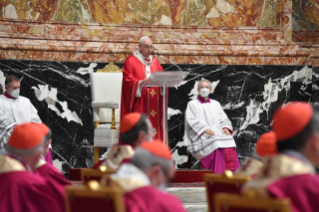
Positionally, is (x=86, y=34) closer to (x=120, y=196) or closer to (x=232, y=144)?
(x=232, y=144)

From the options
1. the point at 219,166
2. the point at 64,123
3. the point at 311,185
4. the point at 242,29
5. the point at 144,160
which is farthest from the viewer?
the point at 242,29

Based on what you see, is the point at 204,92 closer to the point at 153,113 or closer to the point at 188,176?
the point at 153,113

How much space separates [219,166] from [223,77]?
77.3 inches

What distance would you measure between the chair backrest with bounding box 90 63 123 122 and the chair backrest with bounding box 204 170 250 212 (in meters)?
6.20

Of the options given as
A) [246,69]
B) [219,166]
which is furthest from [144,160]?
[246,69]

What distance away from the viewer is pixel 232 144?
9.41 metres

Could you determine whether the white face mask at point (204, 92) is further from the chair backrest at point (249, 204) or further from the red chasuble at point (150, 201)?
the chair backrest at point (249, 204)

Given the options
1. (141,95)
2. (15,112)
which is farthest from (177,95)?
(15,112)

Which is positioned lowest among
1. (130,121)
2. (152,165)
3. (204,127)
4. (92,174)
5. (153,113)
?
(204,127)

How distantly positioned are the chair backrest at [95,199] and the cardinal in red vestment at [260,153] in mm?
1317

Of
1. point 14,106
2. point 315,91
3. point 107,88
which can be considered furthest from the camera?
point 315,91

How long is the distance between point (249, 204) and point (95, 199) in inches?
26.1

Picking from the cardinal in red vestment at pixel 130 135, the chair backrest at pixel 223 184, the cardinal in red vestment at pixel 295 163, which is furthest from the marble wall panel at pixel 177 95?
the cardinal in red vestment at pixel 295 163

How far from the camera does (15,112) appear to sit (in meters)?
8.83
